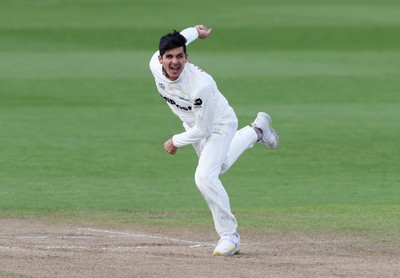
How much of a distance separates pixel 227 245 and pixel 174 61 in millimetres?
1623

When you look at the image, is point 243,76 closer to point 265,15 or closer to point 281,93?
point 281,93

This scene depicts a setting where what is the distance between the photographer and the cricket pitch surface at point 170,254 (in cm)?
874

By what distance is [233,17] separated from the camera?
111 feet

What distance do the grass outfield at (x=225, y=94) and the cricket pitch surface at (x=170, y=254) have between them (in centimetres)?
69

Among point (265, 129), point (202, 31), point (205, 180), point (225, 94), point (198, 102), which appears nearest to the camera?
point (198, 102)

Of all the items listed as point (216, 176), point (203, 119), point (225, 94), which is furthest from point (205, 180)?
point (225, 94)

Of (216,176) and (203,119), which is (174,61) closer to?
(203,119)

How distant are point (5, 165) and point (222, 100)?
6.43 metres

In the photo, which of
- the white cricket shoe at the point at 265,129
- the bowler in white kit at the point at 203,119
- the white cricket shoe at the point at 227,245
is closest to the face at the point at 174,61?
the bowler in white kit at the point at 203,119

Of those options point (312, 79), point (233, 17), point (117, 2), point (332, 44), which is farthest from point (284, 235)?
point (117, 2)

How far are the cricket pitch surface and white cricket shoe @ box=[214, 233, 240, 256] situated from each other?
0.06m

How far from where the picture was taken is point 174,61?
372 inches

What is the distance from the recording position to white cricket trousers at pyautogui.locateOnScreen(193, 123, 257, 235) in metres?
9.68

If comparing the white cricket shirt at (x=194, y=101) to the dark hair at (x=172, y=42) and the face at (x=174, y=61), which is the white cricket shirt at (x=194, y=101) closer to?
the face at (x=174, y=61)
